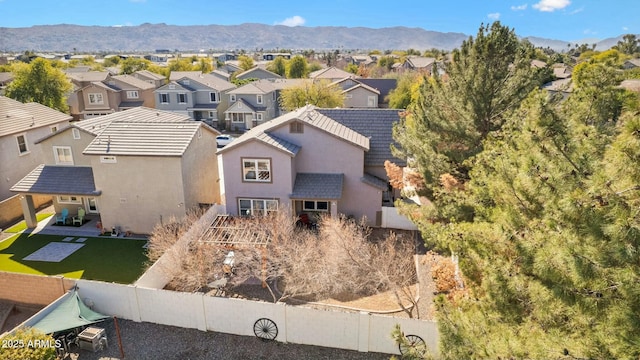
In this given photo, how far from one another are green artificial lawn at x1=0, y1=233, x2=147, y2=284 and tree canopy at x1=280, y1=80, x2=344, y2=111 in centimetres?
3270

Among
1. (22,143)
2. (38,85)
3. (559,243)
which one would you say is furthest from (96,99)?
(559,243)

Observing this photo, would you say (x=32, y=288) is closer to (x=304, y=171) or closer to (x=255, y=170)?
(x=255, y=170)

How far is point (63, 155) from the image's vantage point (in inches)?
1032

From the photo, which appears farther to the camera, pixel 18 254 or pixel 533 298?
pixel 18 254

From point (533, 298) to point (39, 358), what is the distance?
47.0ft

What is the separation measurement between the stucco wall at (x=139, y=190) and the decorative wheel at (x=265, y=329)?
10.6m

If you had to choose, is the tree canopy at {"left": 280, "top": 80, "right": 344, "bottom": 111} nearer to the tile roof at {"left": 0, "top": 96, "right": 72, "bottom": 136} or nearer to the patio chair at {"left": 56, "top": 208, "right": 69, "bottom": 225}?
the tile roof at {"left": 0, "top": 96, "right": 72, "bottom": 136}

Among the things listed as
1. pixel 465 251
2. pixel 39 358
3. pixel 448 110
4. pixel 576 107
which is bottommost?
pixel 39 358

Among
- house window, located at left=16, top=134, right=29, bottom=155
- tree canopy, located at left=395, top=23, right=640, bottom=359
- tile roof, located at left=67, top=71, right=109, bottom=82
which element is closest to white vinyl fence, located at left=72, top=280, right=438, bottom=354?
tree canopy, located at left=395, top=23, right=640, bottom=359

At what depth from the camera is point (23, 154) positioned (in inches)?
1170

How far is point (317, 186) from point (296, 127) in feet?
13.0

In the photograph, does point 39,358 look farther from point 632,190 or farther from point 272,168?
point 632,190

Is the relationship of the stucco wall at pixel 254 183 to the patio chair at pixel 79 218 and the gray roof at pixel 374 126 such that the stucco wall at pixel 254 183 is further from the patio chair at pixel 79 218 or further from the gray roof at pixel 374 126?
the patio chair at pixel 79 218

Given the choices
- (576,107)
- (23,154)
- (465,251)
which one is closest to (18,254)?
(23,154)
